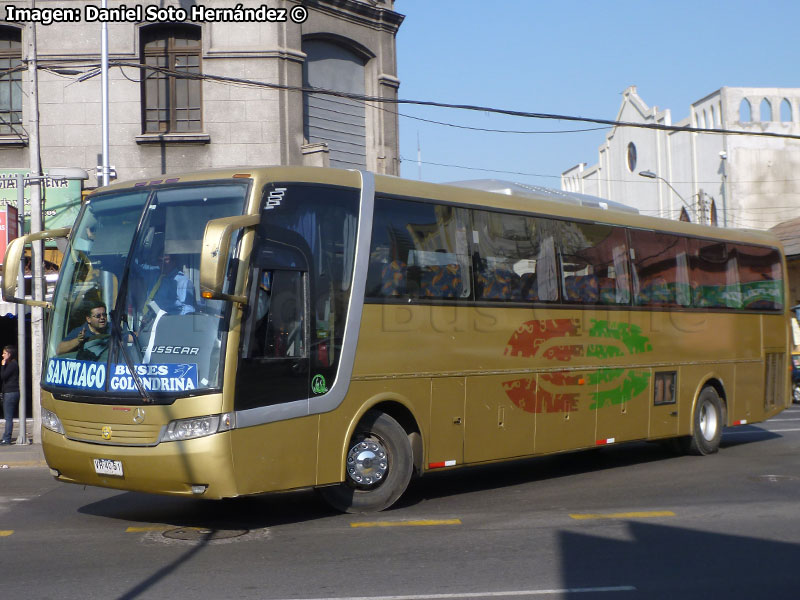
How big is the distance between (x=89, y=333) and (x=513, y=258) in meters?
5.03

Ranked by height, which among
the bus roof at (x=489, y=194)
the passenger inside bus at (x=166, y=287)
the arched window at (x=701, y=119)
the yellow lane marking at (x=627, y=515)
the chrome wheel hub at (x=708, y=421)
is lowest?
the yellow lane marking at (x=627, y=515)

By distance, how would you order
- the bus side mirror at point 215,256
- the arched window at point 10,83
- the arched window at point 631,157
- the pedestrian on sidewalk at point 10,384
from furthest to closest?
the arched window at point 631,157 → the arched window at point 10,83 → the pedestrian on sidewalk at point 10,384 → the bus side mirror at point 215,256

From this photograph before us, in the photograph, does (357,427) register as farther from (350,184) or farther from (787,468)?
(787,468)

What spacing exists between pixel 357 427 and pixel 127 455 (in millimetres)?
2304

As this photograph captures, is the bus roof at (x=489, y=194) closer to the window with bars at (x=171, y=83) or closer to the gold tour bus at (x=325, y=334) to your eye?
the gold tour bus at (x=325, y=334)

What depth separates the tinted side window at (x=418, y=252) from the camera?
34.1 ft

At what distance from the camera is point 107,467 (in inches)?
356

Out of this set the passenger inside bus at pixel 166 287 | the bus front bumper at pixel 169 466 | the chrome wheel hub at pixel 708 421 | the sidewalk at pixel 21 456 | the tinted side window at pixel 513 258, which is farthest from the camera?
the chrome wheel hub at pixel 708 421

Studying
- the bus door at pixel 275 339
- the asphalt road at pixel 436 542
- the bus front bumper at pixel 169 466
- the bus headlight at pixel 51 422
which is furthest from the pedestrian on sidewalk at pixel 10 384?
the bus door at pixel 275 339

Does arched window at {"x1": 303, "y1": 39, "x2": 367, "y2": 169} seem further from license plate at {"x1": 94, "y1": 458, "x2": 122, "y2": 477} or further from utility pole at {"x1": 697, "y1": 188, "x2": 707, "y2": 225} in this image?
utility pole at {"x1": 697, "y1": 188, "x2": 707, "y2": 225}

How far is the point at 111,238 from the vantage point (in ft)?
31.6

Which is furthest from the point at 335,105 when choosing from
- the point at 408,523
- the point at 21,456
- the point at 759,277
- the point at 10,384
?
the point at 408,523

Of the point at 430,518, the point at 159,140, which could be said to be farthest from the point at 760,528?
the point at 159,140

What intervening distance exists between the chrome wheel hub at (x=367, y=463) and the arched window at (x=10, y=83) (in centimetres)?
1432
